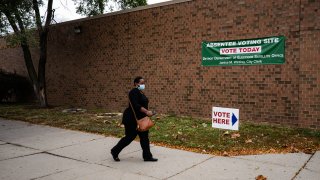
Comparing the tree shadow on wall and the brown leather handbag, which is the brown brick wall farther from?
the brown leather handbag

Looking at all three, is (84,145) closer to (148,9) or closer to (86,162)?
(86,162)

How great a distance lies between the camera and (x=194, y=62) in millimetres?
11984

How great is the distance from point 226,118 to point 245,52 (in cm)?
404

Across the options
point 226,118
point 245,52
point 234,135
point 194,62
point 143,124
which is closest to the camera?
point 143,124

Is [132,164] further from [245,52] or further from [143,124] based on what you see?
[245,52]

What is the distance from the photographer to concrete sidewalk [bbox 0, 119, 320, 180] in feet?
18.2

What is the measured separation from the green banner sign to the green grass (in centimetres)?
207

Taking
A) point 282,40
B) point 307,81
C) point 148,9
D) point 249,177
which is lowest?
point 249,177

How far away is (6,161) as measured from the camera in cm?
663

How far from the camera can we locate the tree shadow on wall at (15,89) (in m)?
19.8

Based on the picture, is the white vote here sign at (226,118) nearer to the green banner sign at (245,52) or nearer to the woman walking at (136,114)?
the woman walking at (136,114)

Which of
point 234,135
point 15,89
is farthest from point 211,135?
point 15,89

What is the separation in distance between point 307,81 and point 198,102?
392cm

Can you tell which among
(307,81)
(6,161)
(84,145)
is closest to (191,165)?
(84,145)
